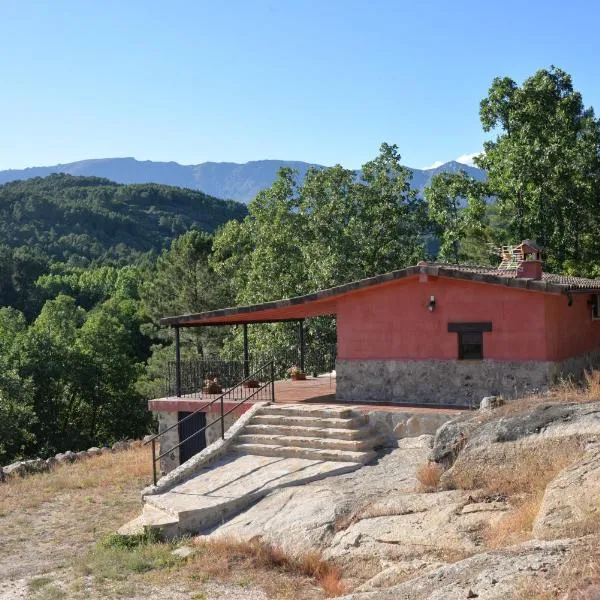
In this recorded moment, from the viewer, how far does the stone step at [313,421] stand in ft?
53.3

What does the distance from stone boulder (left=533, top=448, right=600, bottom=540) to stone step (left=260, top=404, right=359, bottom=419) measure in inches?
282

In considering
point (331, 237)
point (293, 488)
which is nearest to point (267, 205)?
point (331, 237)

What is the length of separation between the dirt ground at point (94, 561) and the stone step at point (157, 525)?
1.38 feet

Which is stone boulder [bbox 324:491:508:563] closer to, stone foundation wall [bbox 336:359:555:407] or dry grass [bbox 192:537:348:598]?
dry grass [bbox 192:537:348:598]

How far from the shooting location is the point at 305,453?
15.7 metres

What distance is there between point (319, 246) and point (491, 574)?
2537 centimetres

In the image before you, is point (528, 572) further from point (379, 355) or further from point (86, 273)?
point (86, 273)

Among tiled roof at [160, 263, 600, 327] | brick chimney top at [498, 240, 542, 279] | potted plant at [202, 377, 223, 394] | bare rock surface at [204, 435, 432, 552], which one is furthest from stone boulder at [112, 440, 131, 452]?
brick chimney top at [498, 240, 542, 279]

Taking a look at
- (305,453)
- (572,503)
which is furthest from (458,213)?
(572,503)

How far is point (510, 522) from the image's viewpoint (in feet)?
31.2

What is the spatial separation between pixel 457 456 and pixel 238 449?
5733 millimetres

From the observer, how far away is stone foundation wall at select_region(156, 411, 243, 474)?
740 inches

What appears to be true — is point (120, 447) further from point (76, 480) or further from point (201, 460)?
point (201, 460)

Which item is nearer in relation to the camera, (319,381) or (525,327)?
(525,327)
